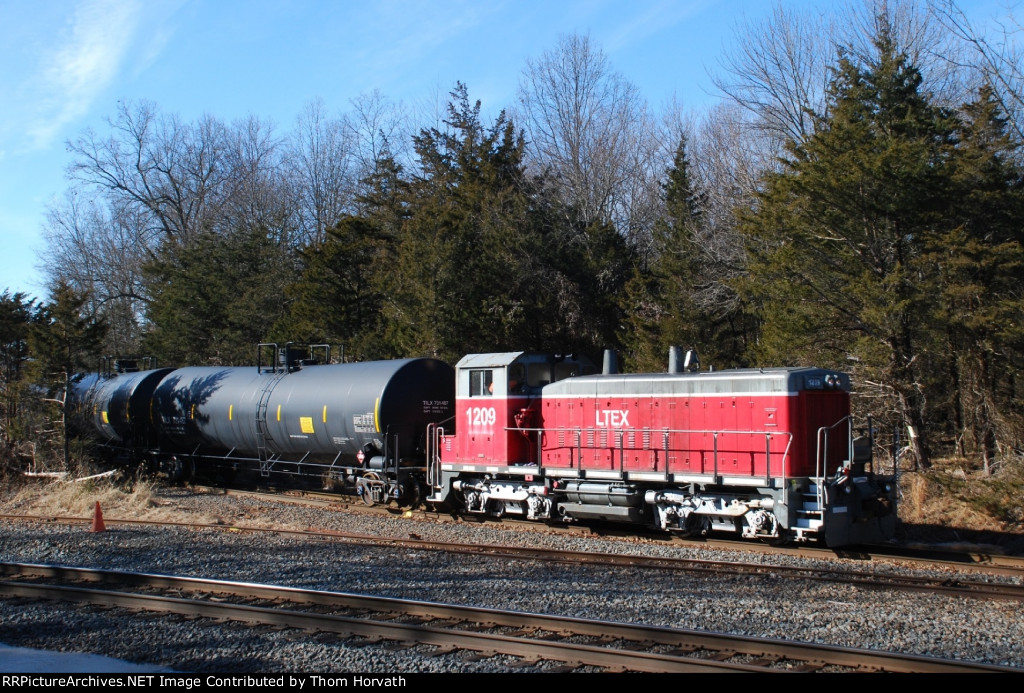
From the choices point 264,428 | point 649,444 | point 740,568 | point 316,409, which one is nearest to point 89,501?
point 264,428

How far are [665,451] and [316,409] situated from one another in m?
8.67

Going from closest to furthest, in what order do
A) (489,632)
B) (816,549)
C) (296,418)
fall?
(489,632) → (816,549) → (296,418)

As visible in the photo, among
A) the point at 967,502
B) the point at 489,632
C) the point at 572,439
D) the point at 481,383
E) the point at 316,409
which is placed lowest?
the point at 489,632

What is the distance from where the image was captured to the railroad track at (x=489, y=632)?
6609 millimetres

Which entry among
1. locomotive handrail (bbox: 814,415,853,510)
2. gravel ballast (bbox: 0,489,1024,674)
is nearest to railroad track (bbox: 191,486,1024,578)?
gravel ballast (bbox: 0,489,1024,674)

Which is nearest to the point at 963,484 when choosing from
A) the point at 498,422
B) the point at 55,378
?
the point at 498,422

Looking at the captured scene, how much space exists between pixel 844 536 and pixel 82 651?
9777mm

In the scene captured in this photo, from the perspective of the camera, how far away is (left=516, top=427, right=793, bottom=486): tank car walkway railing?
12141mm

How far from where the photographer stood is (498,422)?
1538 centimetres

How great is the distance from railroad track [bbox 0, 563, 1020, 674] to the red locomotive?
16.6ft

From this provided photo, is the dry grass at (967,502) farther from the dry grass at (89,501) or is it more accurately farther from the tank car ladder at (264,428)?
the tank car ladder at (264,428)

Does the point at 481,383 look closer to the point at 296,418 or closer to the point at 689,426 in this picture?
the point at 689,426

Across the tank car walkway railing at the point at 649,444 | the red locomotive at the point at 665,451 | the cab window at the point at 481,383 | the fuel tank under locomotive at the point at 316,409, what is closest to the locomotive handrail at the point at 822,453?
the red locomotive at the point at 665,451

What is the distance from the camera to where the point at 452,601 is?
30.3 ft
